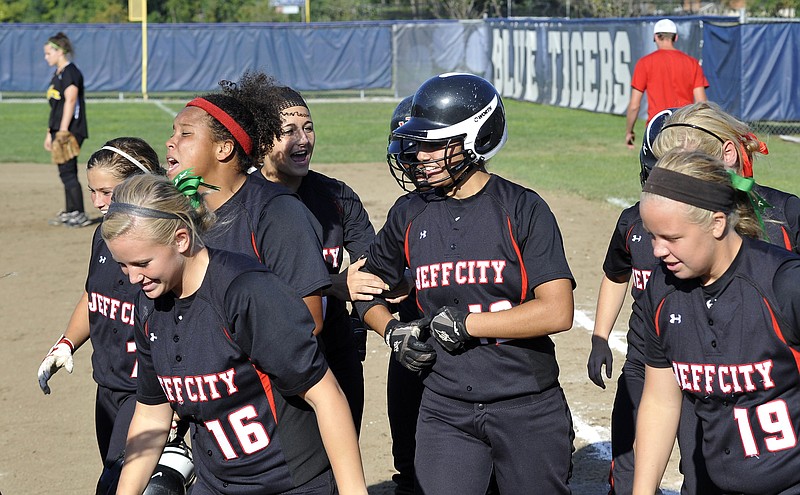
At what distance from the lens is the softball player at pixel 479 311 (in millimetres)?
3857

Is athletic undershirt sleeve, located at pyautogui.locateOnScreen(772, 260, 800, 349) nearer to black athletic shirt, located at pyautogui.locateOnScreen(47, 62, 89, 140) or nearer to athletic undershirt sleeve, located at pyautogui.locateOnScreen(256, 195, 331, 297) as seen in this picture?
athletic undershirt sleeve, located at pyautogui.locateOnScreen(256, 195, 331, 297)

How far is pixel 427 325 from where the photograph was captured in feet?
13.2

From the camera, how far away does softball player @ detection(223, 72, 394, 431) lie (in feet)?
15.5

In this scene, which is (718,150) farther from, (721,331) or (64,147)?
(64,147)

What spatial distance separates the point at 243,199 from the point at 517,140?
1795 cm

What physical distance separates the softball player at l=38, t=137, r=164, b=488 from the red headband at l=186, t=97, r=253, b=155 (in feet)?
2.26

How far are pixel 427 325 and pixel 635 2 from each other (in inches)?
1467

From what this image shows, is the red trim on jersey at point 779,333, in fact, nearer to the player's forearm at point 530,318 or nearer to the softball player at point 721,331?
the softball player at point 721,331

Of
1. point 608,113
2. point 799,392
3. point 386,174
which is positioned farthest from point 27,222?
point 608,113

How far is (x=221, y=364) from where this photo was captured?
10.7 ft

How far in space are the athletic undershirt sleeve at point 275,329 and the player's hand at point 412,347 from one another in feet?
2.52

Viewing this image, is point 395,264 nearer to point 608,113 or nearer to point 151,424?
point 151,424

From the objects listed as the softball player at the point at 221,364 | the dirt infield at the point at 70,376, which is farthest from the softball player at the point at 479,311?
A: the dirt infield at the point at 70,376

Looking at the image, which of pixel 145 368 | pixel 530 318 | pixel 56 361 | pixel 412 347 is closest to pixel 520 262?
pixel 530 318
